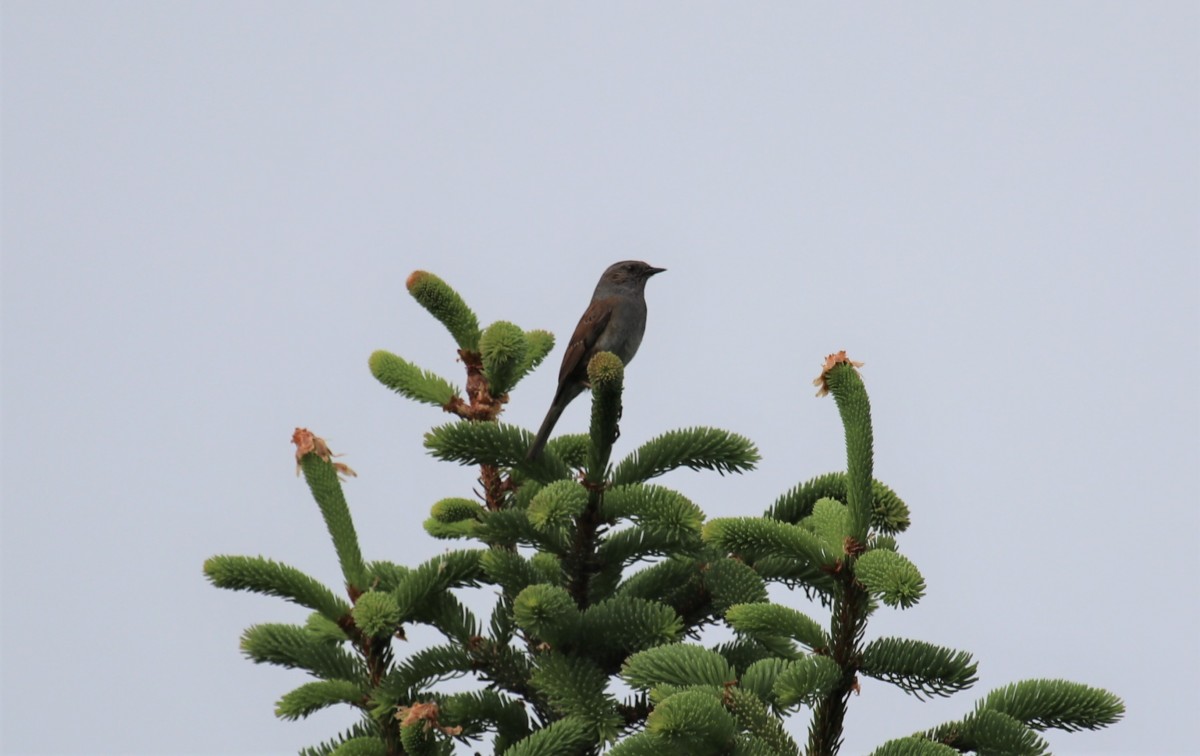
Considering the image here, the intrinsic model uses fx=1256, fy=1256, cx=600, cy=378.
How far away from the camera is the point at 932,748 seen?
3000 millimetres

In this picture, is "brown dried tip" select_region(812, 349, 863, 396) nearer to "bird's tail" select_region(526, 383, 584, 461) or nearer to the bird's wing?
"bird's tail" select_region(526, 383, 584, 461)

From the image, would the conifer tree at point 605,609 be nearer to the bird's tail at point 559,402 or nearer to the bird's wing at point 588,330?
the bird's tail at point 559,402

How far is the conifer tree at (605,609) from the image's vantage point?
3.22 m

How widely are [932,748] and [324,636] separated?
6.62 feet

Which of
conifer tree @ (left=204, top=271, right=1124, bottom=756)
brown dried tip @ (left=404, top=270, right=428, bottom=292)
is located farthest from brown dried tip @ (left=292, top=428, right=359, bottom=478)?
brown dried tip @ (left=404, top=270, right=428, bottom=292)

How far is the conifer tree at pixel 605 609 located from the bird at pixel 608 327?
254 centimetres

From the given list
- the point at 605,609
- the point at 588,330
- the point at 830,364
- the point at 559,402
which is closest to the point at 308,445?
the point at 605,609

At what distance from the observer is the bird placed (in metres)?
7.27

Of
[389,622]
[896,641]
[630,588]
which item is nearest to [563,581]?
[630,588]

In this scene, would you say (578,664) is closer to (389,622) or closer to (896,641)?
(389,622)

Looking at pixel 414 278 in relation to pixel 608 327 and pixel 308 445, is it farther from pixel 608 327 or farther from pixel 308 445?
pixel 608 327

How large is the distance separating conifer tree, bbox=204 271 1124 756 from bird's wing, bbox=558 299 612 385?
2.99 meters

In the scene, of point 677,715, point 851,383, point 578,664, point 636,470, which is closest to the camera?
point 677,715

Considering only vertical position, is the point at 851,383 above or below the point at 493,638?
above
